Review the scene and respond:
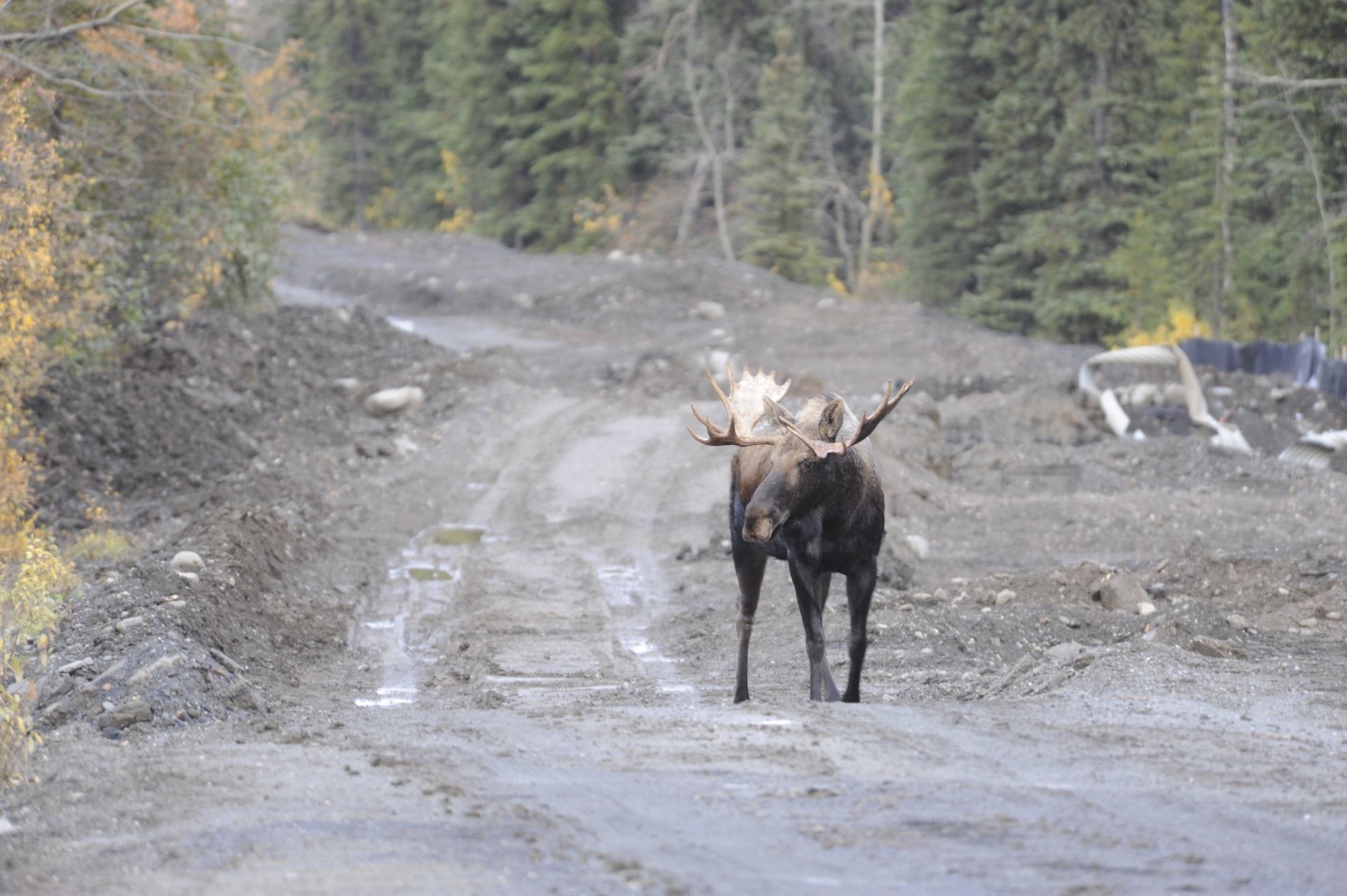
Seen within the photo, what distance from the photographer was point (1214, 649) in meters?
11.0

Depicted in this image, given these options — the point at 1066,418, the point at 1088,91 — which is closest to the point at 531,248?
the point at 1088,91

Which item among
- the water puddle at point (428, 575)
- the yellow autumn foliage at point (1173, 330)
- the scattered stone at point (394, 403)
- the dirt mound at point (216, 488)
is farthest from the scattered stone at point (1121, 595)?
the yellow autumn foliage at point (1173, 330)

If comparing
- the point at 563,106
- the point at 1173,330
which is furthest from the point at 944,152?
the point at 563,106

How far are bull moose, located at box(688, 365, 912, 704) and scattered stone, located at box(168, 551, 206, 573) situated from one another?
19.3ft

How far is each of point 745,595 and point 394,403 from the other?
51.7 feet

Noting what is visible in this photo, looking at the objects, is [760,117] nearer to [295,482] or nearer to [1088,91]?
[1088,91]

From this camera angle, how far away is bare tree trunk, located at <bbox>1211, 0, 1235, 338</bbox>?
4050cm

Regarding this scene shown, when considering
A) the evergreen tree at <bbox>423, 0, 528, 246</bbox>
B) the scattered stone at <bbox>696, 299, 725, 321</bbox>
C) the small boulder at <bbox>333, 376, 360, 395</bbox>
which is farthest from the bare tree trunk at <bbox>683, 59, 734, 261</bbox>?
the small boulder at <bbox>333, 376, 360, 395</bbox>

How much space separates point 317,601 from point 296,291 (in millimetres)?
27243

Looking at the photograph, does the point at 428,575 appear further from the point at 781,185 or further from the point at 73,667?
the point at 781,185

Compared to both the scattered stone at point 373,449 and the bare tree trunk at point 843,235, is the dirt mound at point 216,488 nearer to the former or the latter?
the scattered stone at point 373,449

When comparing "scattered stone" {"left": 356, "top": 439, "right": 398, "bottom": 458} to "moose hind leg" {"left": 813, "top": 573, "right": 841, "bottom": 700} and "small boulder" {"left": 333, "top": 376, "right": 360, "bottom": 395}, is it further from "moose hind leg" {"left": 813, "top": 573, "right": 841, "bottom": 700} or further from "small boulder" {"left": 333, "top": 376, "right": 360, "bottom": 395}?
"moose hind leg" {"left": 813, "top": 573, "right": 841, "bottom": 700}

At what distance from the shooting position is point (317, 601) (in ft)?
49.0

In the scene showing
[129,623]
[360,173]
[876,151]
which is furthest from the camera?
[360,173]
